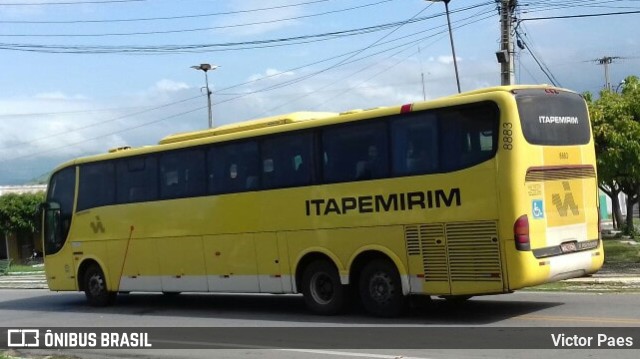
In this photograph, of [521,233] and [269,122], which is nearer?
[521,233]

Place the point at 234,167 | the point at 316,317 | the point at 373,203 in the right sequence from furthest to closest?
the point at 234,167
the point at 316,317
the point at 373,203

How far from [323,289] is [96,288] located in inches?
268

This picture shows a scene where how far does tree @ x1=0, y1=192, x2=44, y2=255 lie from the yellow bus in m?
30.2

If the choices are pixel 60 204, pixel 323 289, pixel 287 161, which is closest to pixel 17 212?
pixel 60 204

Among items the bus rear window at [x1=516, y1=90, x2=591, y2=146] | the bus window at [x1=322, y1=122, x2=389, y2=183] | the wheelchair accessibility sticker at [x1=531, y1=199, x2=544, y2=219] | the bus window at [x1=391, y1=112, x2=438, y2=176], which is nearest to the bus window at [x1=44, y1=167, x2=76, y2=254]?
the bus window at [x1=322, y1=122, x2=389, y2=183]

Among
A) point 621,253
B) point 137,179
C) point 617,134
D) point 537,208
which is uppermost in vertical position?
point 617,134

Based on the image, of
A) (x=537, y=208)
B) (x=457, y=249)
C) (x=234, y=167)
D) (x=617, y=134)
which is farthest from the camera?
(x=617, y=134)

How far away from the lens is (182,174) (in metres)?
16.0

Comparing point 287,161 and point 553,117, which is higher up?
point 553,117

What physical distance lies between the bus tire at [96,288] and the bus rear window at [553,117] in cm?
1054

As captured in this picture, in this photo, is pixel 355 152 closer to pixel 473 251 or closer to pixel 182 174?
pixel 473 251

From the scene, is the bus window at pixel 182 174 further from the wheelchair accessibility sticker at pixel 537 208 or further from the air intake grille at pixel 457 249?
the wheelchair accessibility sticker at pixel 537 208

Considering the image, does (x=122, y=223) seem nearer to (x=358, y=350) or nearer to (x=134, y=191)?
(x=134, y=191)

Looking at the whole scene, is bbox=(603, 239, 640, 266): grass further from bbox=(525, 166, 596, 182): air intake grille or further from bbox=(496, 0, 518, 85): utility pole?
bbox=(525, 166, 596, 182): air intake grille
